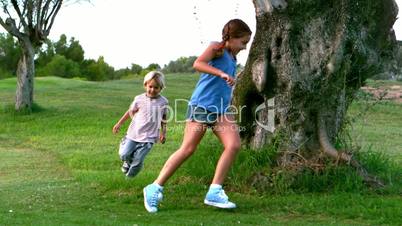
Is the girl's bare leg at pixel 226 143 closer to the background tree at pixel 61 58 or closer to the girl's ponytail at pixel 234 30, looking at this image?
the girl's ponytail at pixel 234 30

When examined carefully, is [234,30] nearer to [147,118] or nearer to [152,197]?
[147,118]

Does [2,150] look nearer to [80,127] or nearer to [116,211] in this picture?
[80,127]

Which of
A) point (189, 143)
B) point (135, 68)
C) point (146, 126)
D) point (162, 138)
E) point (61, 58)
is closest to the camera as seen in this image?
point (189, 143)

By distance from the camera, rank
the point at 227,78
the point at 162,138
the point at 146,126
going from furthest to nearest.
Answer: the point at 146,126 → the point at 162,138 → the point at 227,78

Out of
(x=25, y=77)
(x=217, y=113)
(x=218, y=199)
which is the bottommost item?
(x=218, y=199)

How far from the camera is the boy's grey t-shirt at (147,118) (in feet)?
26.2

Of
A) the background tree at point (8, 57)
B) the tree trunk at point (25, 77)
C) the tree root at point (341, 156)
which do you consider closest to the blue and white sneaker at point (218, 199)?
the tree root at point (341, 156)

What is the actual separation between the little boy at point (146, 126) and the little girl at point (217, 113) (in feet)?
3.19

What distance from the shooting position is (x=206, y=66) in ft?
21.9

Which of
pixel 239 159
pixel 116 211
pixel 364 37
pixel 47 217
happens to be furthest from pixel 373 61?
pixel 47 217

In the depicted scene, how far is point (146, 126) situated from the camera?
802 cm

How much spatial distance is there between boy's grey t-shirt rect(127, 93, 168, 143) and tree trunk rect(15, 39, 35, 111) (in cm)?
1143

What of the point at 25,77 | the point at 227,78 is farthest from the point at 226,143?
the point at 25,77

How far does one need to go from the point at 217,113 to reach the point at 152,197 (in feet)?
3.40
